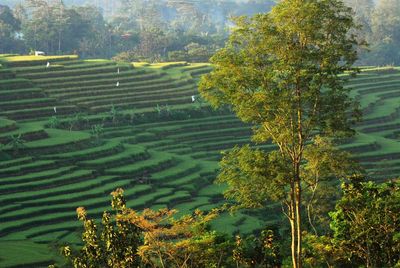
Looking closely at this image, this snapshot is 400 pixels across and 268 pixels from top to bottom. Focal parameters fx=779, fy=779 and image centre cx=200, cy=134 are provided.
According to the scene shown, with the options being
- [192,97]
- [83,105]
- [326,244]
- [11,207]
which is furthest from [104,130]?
[326,244]

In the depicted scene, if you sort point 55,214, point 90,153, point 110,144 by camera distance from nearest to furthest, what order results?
1. point 55,214
2. point 90,153
3. point 110,144

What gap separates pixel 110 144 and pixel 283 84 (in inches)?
992

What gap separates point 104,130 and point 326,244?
27781 mm

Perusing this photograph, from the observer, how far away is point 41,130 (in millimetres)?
41312

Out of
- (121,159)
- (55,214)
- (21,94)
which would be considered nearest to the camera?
(55,214)

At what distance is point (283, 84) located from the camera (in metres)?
17.9

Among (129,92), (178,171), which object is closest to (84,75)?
(129,92)

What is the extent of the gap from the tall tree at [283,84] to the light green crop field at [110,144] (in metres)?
11.4

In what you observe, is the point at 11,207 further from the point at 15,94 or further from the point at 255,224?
the point at 15,94

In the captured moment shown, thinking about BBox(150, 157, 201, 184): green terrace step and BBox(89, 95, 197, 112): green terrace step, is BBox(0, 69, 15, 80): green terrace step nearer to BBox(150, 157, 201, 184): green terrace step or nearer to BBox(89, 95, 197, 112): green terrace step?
BBox(89, 95, 197, 112): green terrace step

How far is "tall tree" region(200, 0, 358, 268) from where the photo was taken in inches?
699

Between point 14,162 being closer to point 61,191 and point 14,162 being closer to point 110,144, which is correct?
point 61,191

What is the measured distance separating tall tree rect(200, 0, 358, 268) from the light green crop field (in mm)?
11383

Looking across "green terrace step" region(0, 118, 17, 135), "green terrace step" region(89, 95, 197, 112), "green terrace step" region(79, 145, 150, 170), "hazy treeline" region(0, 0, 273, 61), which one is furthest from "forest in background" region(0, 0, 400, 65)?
"green terrace step" region(0, 118, 17, 135)
